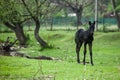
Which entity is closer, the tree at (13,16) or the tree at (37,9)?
the tree at (13,16)

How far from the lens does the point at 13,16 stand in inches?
1375

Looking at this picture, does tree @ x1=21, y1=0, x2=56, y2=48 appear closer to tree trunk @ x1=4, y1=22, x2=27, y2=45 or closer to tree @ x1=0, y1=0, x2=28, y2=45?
tree @ x1=0, y1=0, x2=28, y2=45

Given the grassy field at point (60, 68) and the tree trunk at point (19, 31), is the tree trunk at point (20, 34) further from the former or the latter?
the grassy field at point (60, 68)

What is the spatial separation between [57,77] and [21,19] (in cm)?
2088

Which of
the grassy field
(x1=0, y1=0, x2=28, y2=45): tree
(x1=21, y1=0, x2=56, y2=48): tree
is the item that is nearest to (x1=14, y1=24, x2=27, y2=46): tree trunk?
(x1=0, y1=0, x2=28, y2=45): tree

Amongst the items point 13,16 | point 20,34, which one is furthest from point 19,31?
point 13,16

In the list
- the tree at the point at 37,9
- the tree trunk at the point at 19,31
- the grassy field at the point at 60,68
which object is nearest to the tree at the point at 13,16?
the tree trunk at the point at 19,31

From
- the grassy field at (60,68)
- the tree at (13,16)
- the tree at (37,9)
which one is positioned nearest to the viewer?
the grassy field at (60,68)

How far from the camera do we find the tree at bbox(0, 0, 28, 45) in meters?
31.1

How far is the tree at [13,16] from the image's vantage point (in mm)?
31058

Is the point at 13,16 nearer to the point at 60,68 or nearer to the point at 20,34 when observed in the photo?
the point at 20,34

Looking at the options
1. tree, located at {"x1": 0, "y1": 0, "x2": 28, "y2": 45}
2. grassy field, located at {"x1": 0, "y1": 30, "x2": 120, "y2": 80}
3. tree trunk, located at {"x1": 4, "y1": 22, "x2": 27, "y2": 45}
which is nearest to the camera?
grassy field, located at {"x1": 0, "y1": 30, "x2": 120, "y2": 80}

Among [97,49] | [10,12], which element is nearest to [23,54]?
[10,12]

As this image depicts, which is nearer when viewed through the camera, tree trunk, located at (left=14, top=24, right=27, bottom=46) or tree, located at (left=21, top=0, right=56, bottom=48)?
tree, located at (left=21, top=0, right=56, bottom=48)
